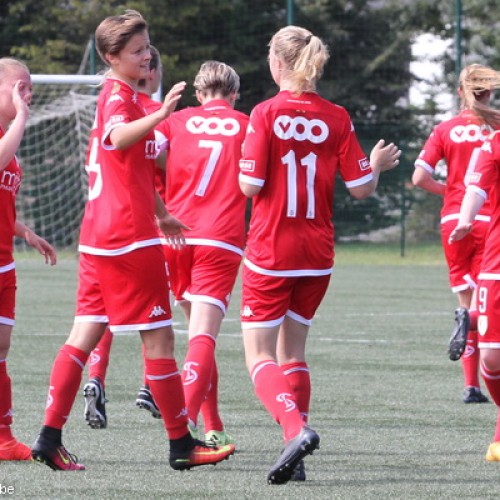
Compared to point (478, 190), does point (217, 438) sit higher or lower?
lower

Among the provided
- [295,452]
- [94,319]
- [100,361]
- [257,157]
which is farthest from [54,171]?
[295,452]

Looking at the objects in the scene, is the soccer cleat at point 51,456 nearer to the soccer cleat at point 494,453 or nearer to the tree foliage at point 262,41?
the soccer cleat at point 494,453

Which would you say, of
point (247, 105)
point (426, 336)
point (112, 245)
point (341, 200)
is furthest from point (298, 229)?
point (247, 105)

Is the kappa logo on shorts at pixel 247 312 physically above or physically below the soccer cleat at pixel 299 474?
above

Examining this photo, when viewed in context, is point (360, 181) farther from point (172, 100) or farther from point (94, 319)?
point (94, 319)

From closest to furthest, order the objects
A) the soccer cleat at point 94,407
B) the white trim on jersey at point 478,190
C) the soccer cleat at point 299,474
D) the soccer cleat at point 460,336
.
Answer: the soccer cleat at point 299,474, the white trim on jersey at point 478,190, the soccer cleat at point 94,407, the soccer cleat at point 460,336

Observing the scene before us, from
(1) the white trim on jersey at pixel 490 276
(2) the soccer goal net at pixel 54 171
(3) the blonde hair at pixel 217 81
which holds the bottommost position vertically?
(2) the soccer goal net at pixel 54 171

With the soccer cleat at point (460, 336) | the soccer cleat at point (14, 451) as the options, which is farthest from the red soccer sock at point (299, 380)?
the soccer cleat at point (460, 336)

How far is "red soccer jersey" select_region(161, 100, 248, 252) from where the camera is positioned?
665cm

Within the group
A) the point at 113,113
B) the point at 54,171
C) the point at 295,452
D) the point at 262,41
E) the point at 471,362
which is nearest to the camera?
the point at 295,452

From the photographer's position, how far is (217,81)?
6.71 m

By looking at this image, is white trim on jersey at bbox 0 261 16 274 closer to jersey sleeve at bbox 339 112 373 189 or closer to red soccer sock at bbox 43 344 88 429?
red soccer sock at bbox 43 344 88 429

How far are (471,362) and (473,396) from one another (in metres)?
0.36

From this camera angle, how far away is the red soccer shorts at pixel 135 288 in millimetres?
5488
